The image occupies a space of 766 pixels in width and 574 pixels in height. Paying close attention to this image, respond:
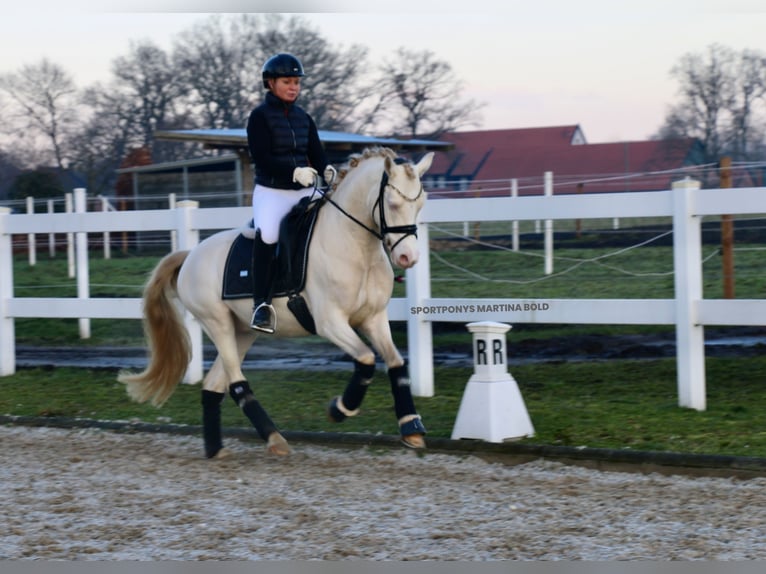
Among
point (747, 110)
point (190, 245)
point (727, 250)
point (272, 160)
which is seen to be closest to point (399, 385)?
point (272, 160)

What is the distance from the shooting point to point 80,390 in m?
10.5

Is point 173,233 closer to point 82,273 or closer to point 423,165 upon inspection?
point 82,273

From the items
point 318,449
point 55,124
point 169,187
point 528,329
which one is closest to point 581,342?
point 528,329

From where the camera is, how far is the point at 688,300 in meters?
7.89

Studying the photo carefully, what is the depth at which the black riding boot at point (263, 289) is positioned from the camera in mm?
7312

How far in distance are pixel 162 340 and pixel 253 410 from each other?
136 cm

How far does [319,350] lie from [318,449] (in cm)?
558

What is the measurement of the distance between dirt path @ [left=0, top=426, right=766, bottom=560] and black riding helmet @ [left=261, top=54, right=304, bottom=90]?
2639 millimetres

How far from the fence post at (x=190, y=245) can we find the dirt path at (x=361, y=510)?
10.8 ft

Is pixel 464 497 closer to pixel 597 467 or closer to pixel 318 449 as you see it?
pixel 597 467

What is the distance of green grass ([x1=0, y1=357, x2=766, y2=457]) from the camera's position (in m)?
7.04

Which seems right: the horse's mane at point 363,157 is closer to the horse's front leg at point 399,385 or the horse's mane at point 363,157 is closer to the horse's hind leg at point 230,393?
the horse's front leg at point 399,385

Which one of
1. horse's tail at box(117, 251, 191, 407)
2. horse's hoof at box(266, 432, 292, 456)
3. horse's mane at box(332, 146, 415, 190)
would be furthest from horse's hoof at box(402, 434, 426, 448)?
horse's tail at box(117, 251, 191, 407)

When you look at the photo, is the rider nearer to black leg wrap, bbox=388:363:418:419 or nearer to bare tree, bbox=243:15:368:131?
black leg wrap, bbox=388:363:418:419
